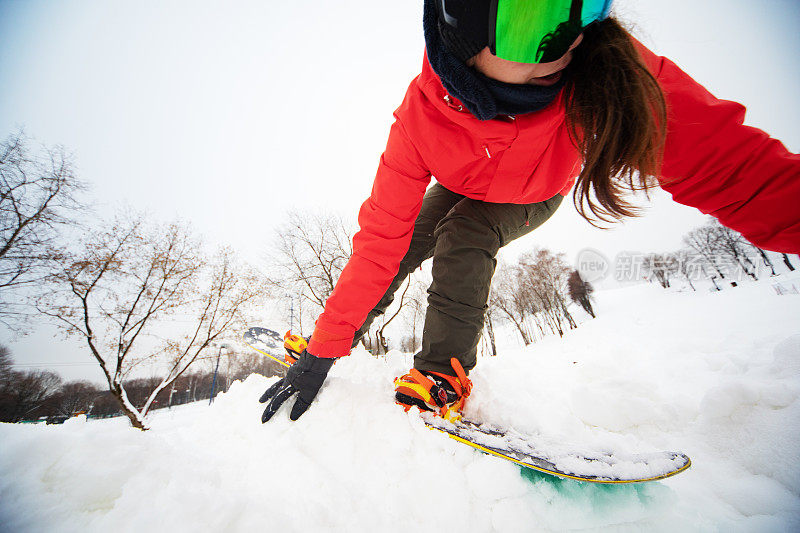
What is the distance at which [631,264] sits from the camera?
98.4 ft

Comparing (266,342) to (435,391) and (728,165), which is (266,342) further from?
(728,165)

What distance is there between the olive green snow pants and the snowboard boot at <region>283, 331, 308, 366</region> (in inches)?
35.3

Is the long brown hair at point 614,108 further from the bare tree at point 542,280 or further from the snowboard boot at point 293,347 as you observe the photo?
the bare tree at point 542,280

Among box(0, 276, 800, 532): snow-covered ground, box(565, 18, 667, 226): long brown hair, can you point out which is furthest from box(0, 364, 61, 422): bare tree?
box(565, 18, 667, 226): long brown hair

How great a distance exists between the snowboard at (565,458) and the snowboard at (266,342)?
141 centimetres

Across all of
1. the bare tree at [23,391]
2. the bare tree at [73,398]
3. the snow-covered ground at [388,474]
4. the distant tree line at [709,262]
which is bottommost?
the bare tree at [73,398]

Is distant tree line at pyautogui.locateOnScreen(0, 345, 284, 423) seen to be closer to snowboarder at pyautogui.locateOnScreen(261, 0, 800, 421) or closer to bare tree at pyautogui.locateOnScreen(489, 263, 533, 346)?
snowboarder at pyautogui.locateOnScreen(261, 0, 800, 421)

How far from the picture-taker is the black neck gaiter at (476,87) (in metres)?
0.83

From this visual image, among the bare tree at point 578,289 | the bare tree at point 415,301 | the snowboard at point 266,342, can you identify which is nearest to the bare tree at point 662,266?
the bare tree at point 578,289

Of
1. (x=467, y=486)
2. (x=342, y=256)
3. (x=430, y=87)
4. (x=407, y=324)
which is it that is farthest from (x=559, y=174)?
(x=407, y=324)

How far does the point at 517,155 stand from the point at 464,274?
1.96 ft

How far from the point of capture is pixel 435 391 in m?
1.21

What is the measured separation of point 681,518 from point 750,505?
0.21 m

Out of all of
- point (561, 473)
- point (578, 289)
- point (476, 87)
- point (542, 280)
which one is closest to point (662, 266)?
point (578, 289)
